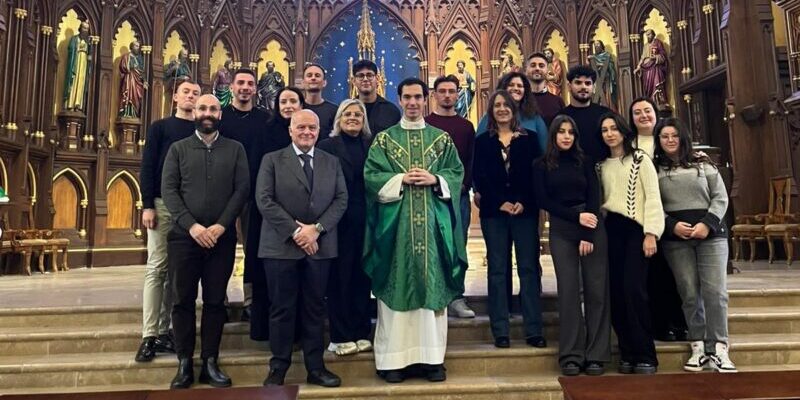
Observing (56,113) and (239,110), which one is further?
(56,113)

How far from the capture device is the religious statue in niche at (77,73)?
9.16 m

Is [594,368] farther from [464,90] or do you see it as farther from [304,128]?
[464,90]

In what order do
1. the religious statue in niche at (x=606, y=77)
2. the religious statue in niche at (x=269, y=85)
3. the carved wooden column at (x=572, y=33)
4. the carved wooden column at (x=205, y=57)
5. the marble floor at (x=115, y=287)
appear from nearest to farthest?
1. the marble floor at (x=115, y=287)
2. the religious statue in niche at (x=606, y=77)
3. the religious statue in niche at (x=269, y=85)
4. the carved wooden column at (x=572, y=33)
5. the carved wooden column at (x=205, y=57)

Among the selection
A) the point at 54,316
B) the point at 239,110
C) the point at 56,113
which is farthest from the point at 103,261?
the point at 239,110

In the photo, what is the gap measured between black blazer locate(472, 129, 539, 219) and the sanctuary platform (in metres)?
0.85

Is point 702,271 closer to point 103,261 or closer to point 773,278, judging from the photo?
point 773,278

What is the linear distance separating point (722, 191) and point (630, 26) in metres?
8.08

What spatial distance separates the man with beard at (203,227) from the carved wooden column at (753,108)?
7530 millimetres

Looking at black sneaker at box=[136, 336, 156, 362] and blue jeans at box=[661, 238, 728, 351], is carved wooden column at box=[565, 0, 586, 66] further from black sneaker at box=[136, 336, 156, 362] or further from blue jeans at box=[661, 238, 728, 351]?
black sneaker at box=[136, 336, 156, 362]

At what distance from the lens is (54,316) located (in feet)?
12.2

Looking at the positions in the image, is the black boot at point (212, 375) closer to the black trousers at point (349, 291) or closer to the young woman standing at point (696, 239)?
the black trousers at point (349, 291)

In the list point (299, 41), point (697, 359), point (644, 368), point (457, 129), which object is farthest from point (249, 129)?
point (299, 41)

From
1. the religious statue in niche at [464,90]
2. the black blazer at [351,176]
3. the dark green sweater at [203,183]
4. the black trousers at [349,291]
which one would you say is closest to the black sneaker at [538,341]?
the black trousers at [349,291]

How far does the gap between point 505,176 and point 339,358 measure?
4.92 feet
